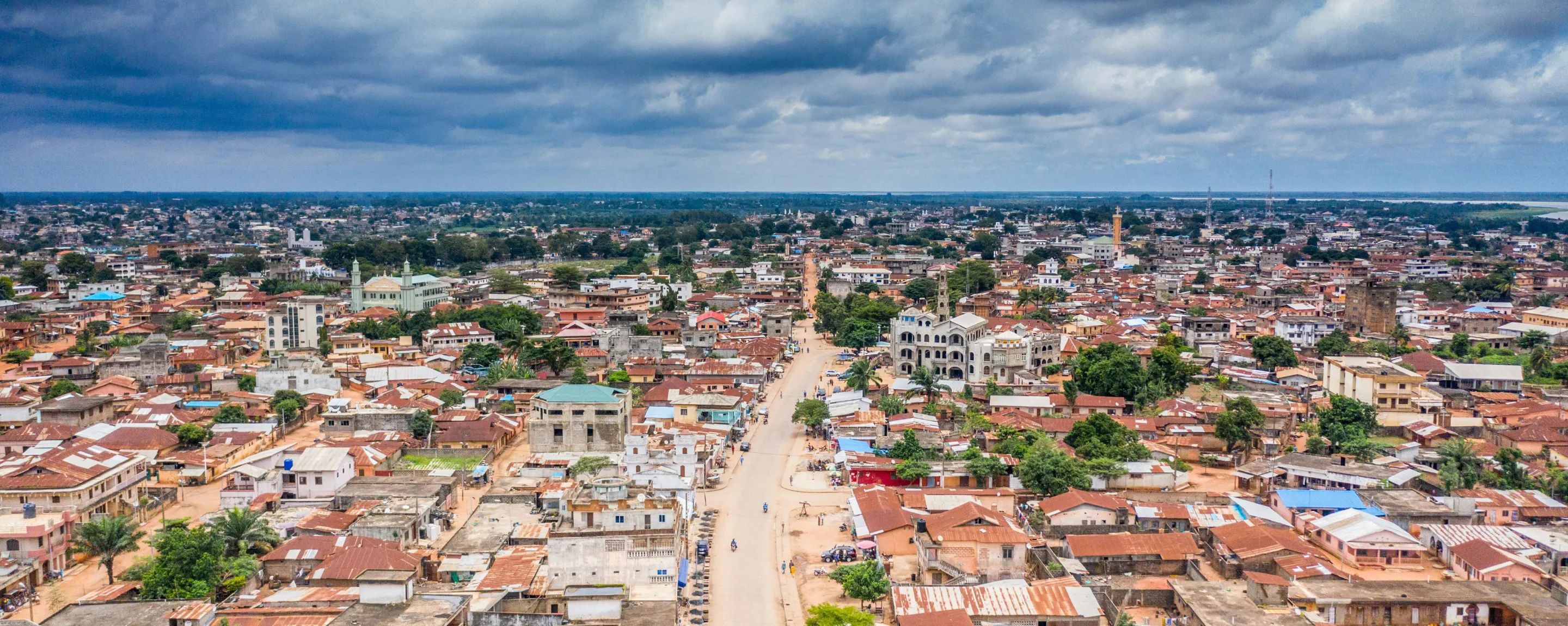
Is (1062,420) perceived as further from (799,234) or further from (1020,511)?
(799,234)

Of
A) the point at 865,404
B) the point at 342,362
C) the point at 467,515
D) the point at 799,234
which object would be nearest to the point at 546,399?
the point at 467,515

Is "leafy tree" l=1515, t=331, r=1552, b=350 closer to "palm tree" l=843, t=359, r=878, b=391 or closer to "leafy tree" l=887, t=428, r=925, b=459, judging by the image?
"palm tree" l=843, t=359, r=878, b=391

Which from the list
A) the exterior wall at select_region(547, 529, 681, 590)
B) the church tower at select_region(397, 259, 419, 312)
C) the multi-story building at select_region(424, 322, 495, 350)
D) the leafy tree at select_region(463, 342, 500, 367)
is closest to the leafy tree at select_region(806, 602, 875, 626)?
the exterior wall at select_region(547, 529, 681, 590)

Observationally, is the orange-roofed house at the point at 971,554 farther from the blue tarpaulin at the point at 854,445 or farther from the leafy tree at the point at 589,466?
the leafy tree at the point at 589,466

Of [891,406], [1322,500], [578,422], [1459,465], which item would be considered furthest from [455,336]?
[1459,465]

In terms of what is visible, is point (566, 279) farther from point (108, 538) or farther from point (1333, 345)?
point (108, 538)

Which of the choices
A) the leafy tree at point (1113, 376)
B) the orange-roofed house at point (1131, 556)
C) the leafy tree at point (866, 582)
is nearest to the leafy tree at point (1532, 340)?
the leafy tree at point (1113, 376)
